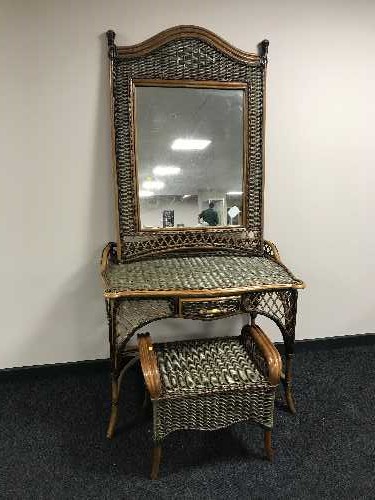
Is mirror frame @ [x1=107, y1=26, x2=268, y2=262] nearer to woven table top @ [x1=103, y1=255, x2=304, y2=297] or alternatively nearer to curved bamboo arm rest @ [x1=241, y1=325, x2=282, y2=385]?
woven table top @ [x1=103, y1=255, x2=304, y2=297]

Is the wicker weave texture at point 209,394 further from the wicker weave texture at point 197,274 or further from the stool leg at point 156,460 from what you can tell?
the wicker weave texture at point 197,274

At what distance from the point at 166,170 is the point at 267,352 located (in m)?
0.97

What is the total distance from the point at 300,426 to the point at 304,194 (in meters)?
1.21

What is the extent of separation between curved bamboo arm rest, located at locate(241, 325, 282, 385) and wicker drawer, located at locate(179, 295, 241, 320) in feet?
0.66

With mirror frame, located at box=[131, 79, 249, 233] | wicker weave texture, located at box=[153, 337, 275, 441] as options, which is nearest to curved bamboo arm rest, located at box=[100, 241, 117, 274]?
mirror frame, located at box=[131, 79, 249, 233]

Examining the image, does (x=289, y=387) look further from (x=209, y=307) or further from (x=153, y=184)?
(x=153, y=184)

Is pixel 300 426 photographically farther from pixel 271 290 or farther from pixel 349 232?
pixel 349 232

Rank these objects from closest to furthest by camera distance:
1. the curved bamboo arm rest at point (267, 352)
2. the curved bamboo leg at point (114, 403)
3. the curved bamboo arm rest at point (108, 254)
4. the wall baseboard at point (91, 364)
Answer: the curved bamboo arm rest at point (267, 352) → the curved bamboo leg at point (114, 403) → the curved bamboo arm rest at point (108, 254) → the wall baseboard at point (91, 364)

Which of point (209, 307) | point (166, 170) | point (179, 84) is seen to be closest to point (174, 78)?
point (179, 84)

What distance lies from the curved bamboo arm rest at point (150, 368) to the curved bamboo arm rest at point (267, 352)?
454 millimetres

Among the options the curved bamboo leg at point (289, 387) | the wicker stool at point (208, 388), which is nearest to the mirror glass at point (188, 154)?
the wicker stool at point (208, 388)

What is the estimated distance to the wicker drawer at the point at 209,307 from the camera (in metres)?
1.50

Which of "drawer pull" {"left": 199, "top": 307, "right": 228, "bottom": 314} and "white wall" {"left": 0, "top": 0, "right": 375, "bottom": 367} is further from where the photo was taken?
"white wall" {"left": 0, "top": 0, "right": 375, "bottom": 367}

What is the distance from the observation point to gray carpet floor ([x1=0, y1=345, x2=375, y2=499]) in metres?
1.43
